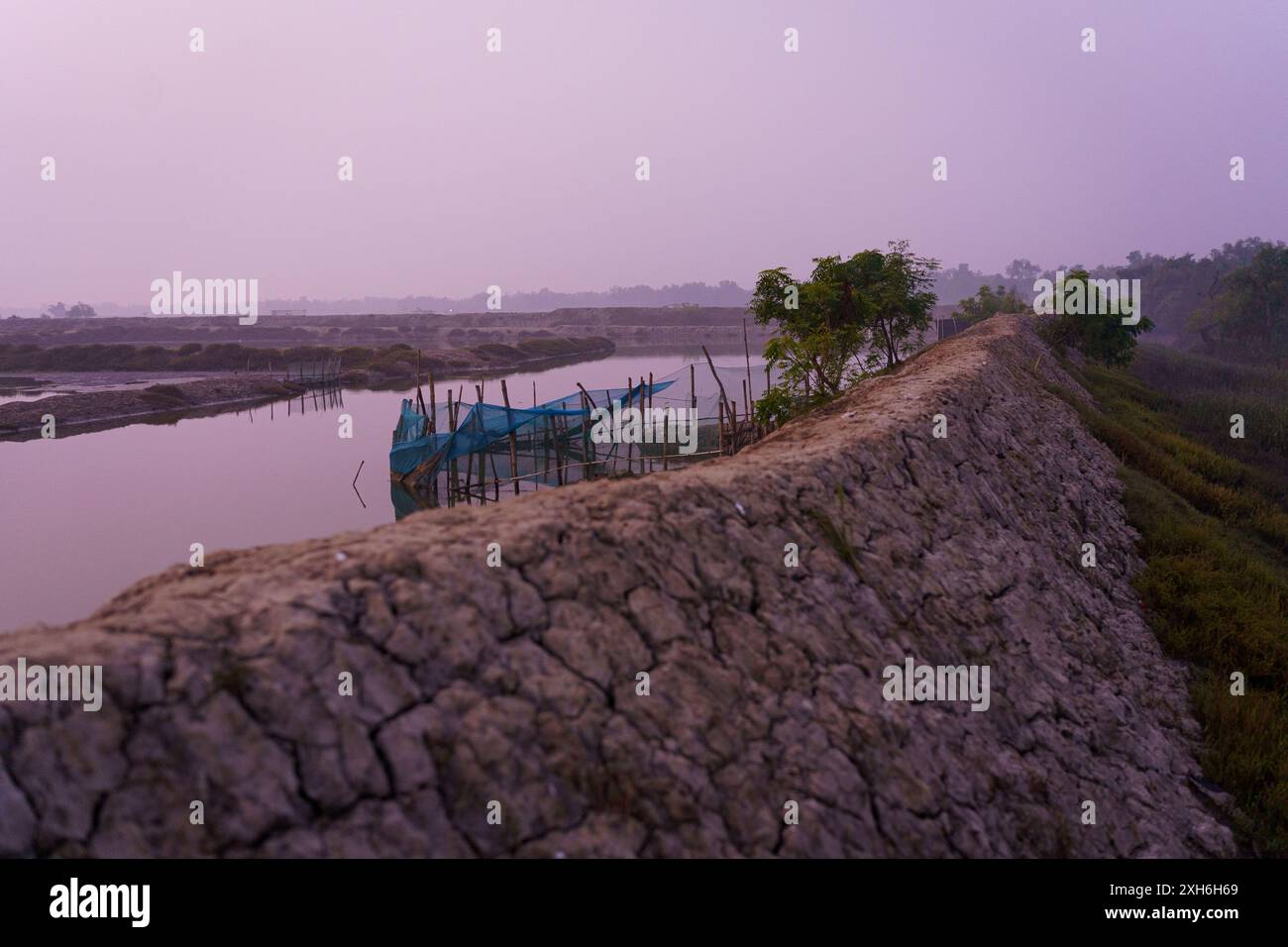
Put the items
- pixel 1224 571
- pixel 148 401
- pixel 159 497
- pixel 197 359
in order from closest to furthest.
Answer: pixel 1224 571 < pixel 159 497 < pixel 148 401 < pixel 197 359

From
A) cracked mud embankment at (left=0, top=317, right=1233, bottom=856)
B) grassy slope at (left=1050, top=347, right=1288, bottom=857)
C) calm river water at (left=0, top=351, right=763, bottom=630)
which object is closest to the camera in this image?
cracked mud embankment at (left=0, top=317, right=1233, bottom=856)

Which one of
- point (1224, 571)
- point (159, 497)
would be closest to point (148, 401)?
point (159, 497)

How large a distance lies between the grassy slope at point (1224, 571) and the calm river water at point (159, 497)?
13405 millimetres

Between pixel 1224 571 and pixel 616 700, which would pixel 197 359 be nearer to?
pixel 1224 571

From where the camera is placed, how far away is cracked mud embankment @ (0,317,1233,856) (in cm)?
333

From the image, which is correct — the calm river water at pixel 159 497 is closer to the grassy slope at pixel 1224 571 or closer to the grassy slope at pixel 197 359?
the grassy slope at pixel 1224 571

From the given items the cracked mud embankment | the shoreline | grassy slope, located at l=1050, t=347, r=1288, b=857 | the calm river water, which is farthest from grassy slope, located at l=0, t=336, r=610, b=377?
the cracked mud embankment

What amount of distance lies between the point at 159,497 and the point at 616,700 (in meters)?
18.2

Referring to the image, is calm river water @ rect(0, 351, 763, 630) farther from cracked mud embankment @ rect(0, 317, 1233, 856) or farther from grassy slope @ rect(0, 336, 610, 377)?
grassy slope @ rect(0, 336, 610, 377)

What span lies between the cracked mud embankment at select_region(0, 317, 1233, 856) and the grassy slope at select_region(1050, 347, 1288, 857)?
451 millimetres

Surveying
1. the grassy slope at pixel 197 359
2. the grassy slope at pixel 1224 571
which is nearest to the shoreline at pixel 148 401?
the grassy slope at pixel 197 359

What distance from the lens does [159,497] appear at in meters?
18.7

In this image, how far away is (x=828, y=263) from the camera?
18.3 metres
